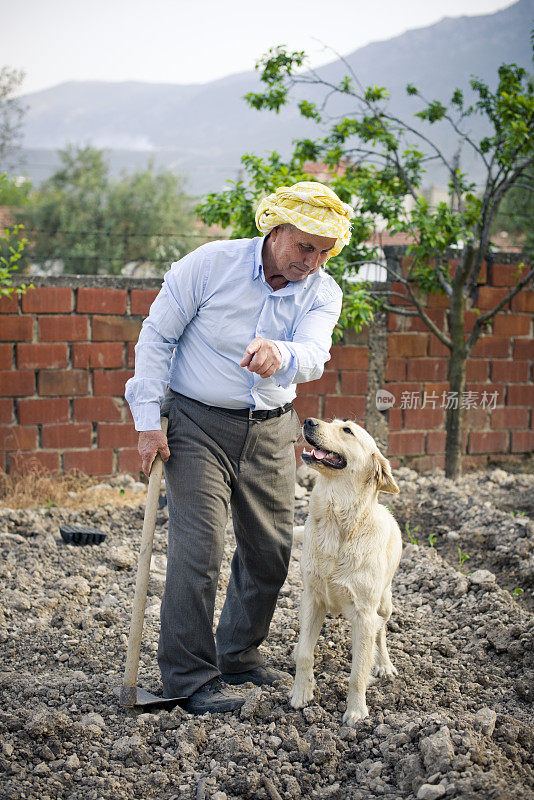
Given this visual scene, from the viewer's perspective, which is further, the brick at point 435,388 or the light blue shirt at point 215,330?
the brick at point 435,388

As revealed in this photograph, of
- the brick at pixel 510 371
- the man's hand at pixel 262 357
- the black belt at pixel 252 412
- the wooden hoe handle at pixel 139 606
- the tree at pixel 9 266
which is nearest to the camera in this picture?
the man's hand at pixel 262 357

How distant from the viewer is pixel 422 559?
455 cm

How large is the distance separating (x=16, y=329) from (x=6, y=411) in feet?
2.21

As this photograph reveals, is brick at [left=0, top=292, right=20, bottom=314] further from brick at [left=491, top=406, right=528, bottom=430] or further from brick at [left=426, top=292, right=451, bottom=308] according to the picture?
brick at [left=491, top=406, right=528, bottom=430]

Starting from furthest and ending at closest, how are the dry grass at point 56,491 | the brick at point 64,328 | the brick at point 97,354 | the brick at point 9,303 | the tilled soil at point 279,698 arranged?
the brick at point 97,354 → the brick at point 64,328 → the brick at point 9,303 → the dry grass at point 56,491 → the tilled soil at point 279,698

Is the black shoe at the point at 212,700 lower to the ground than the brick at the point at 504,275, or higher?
lower

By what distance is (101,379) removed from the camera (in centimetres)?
610

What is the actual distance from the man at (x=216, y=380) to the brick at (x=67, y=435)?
321 centimetres

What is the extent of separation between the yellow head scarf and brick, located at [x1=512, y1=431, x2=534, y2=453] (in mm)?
5142

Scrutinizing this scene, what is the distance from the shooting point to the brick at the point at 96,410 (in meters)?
6.06

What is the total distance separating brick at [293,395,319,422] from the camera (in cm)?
644

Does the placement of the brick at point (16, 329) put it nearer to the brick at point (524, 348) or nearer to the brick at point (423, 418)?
the brick at point (423, 418)

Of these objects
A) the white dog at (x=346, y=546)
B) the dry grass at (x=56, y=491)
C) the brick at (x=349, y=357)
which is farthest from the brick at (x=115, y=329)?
the white dog at (x=346, y=546)

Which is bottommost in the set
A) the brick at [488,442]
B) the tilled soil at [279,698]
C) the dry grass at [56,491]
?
the tilled soil at [279,698]
